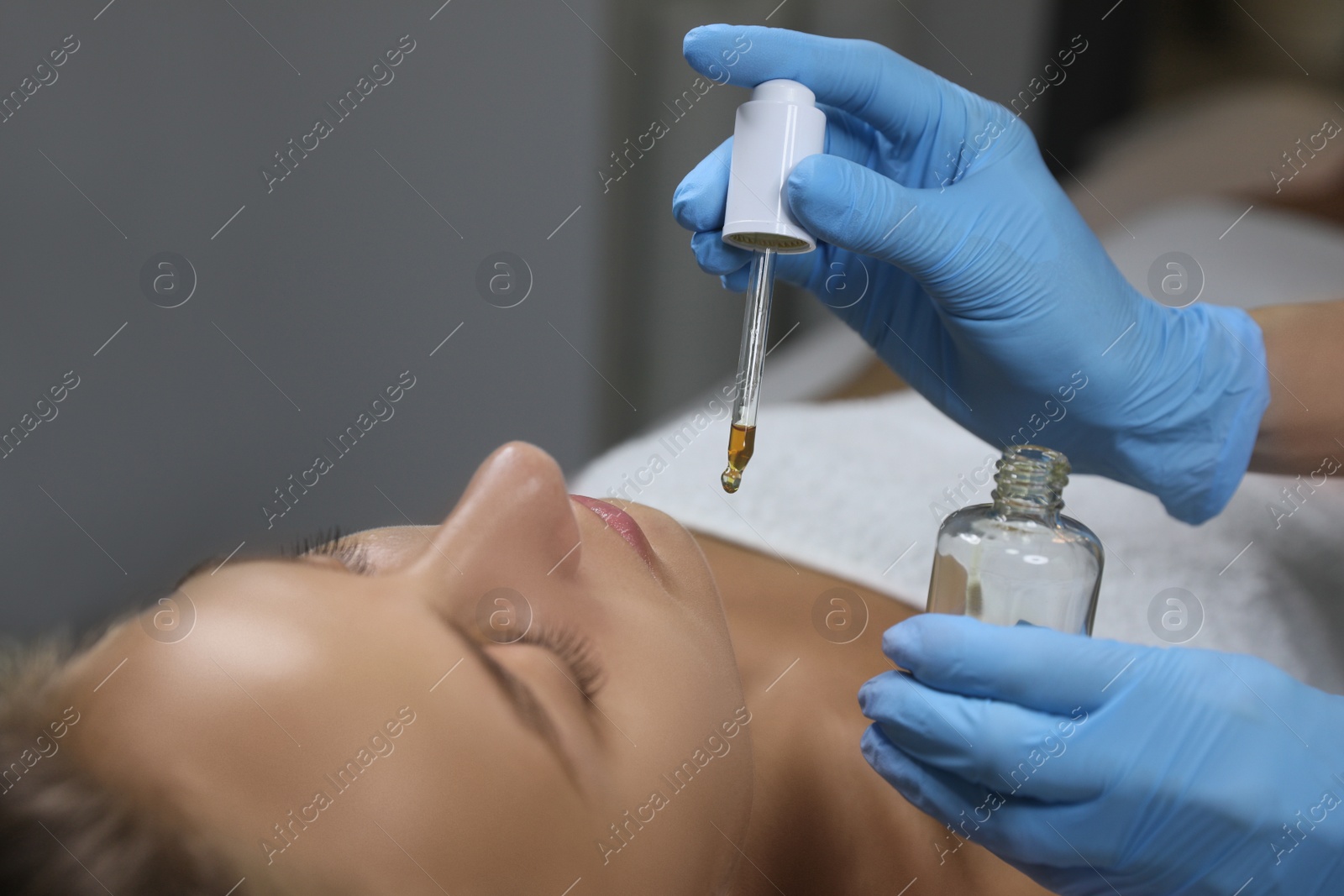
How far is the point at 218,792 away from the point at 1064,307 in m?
0.80

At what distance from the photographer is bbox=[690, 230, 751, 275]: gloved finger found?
86 cm

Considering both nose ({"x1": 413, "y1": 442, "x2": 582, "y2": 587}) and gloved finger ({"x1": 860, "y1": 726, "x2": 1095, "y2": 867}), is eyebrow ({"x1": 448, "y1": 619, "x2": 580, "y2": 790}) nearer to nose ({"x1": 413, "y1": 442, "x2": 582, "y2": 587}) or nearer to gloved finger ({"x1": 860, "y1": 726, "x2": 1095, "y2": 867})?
nose ({"x1": 413, "y1": 442, "x2": 582, "y2": 587})

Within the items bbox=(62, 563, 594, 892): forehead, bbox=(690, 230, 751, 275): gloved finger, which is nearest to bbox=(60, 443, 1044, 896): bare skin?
bbox=(62, 563, 594, 892): forehead

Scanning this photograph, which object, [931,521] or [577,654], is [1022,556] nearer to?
[577,654]

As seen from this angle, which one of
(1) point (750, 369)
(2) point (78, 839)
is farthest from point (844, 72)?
(2) point (78, 839)

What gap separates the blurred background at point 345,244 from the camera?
→ 111 centimetres

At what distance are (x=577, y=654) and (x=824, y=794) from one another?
38cm

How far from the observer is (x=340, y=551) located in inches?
29.0

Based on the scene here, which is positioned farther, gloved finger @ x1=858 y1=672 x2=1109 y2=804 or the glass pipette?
the glass pipette

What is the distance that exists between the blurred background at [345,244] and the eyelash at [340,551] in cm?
5

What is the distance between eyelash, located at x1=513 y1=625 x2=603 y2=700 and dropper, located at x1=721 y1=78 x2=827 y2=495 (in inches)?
6.4

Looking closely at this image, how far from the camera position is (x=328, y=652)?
0.62 metres

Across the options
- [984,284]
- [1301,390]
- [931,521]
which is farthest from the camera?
[931,521]

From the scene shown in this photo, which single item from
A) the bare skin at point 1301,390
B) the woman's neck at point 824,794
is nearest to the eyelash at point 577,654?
the woman's neck at point 824,794
